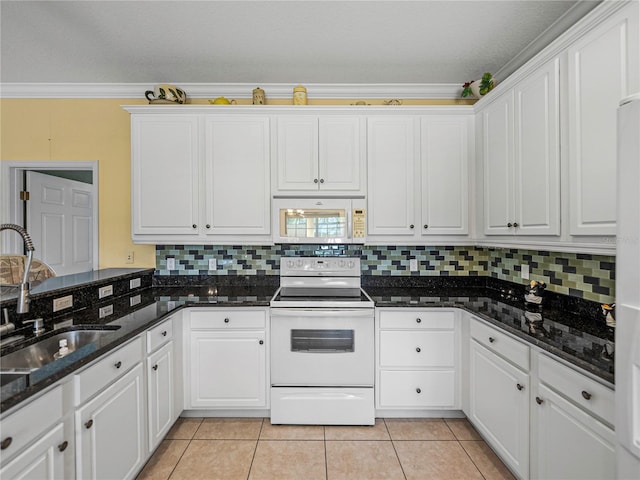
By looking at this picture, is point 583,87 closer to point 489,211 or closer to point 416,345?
point 489,211

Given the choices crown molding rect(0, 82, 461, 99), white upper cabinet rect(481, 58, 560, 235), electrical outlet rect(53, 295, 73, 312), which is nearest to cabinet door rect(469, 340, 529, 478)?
white upper cabinet rect(481, 58, 560, 235)

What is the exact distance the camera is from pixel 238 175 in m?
2.55

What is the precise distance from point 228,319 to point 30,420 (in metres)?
1.28

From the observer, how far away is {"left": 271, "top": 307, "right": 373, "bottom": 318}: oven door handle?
227 centimetres

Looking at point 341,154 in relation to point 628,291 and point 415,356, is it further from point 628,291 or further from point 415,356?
point 628,291

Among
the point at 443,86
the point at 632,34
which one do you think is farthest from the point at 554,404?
the point at 443,86

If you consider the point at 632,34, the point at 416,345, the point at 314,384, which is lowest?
the point at 314,384

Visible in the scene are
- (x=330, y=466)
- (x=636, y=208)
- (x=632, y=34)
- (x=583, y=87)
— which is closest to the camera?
(x=636, y=208)

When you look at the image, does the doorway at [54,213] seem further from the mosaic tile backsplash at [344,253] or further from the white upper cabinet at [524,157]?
the white upper cabinet at [524,157]

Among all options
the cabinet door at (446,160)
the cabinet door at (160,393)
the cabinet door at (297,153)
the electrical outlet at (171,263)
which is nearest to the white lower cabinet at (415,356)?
the cabinet door at (446,160)

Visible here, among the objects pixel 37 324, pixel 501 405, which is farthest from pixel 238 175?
pixel 501 405

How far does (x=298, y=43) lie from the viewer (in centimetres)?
221

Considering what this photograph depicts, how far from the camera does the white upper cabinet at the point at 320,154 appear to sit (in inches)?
100

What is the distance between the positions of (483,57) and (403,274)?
1767 millimetres
